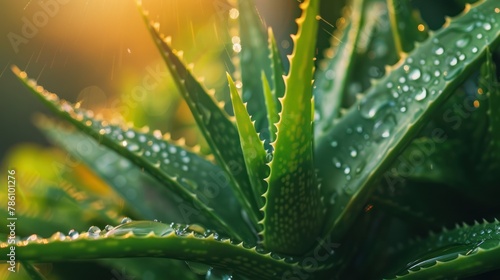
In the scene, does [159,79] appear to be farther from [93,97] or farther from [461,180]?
[461,180]

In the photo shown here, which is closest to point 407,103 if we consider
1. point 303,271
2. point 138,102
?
point 303,271

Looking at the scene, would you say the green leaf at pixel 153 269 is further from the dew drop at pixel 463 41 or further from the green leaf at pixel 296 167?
the dew drop at pixel 463 41

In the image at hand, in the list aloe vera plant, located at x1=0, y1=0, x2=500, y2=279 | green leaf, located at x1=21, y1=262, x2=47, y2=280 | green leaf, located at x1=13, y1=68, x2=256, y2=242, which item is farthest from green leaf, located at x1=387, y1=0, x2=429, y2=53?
green leaf, located at x1=21, y1=262, x2=47, y2=280

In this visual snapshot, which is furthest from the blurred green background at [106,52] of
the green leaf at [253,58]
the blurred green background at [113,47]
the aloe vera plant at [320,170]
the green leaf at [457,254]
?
the green leaf at [457,254]

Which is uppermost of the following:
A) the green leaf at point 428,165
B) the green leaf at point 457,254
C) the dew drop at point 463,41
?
the dew drop at point 463,41

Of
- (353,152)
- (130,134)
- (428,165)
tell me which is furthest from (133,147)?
(428,165)

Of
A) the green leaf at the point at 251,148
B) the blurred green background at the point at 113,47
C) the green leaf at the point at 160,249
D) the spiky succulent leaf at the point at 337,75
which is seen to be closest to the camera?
the green leaf at the point at 160,249

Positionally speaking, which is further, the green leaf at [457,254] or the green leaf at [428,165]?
the green leaf at [428,165]
